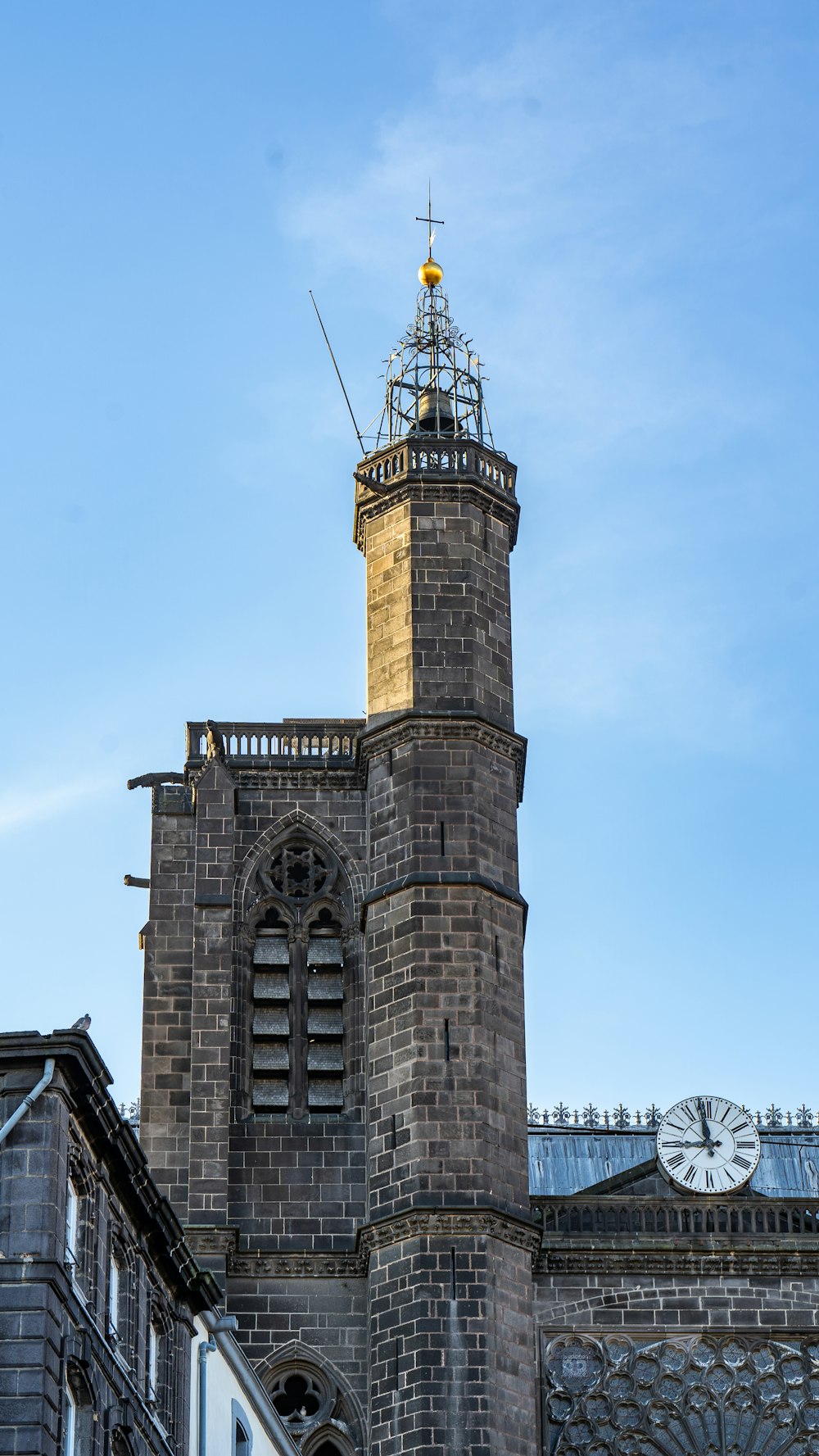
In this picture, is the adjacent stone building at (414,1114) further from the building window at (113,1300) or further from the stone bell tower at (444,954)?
the building window at (113,1300)

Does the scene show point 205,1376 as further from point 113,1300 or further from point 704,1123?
point 704,1123

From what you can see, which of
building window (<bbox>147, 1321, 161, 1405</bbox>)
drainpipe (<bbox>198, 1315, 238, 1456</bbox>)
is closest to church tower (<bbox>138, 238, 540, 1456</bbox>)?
drainpipe (<bbox>198, 1315, 238, 1456</bbox>)

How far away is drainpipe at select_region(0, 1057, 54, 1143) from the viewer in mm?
38469

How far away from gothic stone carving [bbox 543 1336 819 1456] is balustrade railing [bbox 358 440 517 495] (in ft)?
50.7

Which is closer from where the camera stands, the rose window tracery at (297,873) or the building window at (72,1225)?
the building window at (72,1225)

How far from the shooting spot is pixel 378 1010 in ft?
191

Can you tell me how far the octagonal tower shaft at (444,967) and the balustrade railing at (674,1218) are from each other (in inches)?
55.6

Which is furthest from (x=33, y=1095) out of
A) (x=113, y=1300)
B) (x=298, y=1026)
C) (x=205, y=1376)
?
(x=298, y=1026)

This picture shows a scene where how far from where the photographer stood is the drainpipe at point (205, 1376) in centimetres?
4619

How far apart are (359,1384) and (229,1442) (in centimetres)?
798

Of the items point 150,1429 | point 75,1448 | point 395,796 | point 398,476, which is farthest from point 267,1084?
point 75,1448

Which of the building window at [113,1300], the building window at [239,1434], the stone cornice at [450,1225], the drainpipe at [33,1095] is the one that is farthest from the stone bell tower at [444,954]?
the drainpipe at [33,1095]

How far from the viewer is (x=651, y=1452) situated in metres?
56.1

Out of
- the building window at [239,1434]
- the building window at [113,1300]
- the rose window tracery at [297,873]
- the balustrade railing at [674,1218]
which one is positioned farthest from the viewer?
the rose window tracery at [297,873]
